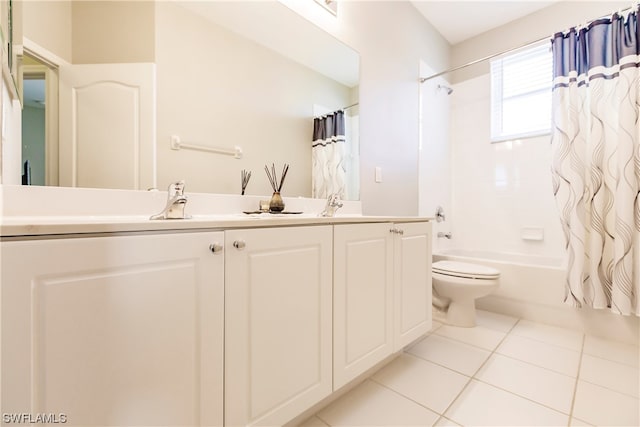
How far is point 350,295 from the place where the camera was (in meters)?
1.06

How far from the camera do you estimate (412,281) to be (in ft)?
4.47

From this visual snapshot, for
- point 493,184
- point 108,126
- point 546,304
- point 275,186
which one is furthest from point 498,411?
point 493,184

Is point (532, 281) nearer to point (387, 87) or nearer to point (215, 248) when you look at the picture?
point (387, 87)

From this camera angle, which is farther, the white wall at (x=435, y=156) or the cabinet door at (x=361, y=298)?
the white wall at (x=435, y=156)

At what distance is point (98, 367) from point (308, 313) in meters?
0.55

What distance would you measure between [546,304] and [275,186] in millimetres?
2070

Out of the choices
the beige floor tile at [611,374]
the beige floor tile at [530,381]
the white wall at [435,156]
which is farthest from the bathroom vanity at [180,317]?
the white wall at [435,156]

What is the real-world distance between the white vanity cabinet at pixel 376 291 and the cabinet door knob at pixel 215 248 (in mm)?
440

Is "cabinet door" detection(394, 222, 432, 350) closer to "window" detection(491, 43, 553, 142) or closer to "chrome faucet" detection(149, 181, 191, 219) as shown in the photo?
"chrome faucet" detection(149, 181, 191, 219)

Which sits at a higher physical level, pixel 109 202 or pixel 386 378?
pixel 109 202

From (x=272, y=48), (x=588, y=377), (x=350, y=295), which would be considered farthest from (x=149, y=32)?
(x=588, y=377)

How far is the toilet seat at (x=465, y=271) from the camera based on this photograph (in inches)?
70.4

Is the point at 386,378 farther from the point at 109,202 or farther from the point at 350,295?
the point at 109,202

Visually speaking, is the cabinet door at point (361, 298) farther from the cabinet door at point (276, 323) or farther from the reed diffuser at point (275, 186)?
the reed diffuser at point (275, 186)
